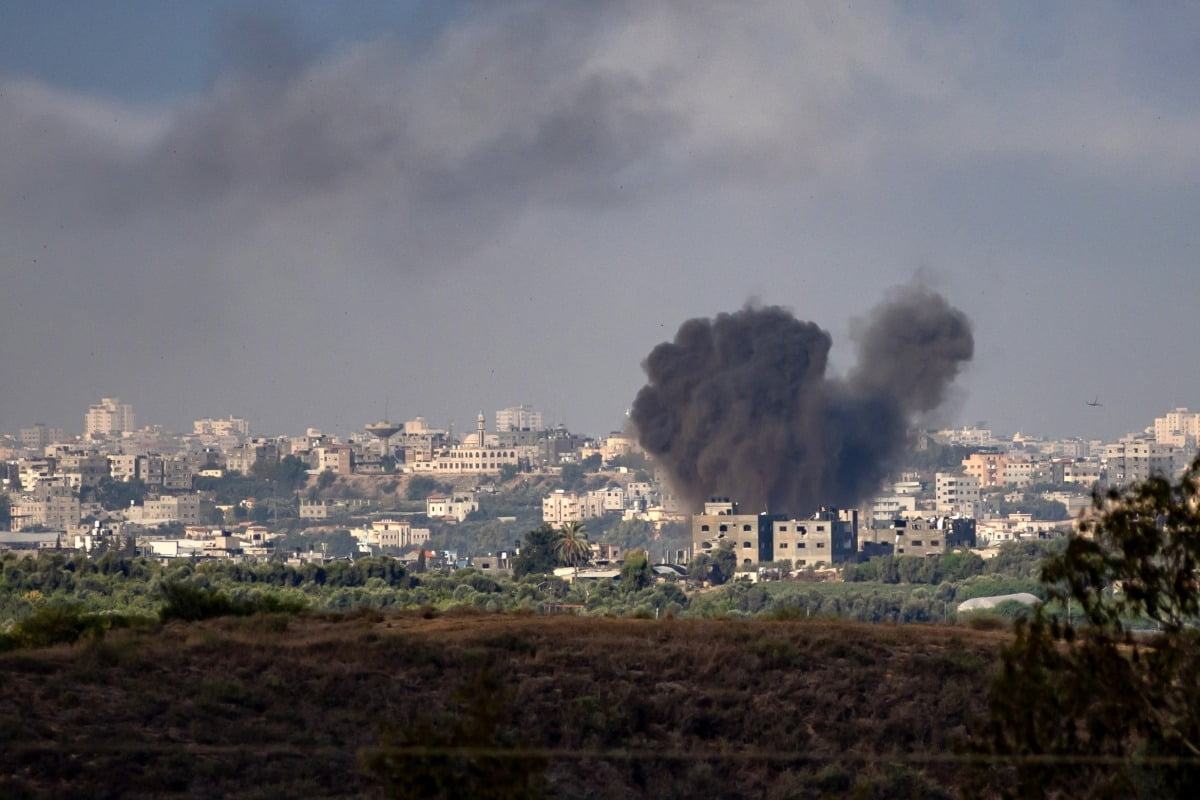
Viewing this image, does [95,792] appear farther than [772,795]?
No

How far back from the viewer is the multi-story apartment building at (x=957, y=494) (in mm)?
183125

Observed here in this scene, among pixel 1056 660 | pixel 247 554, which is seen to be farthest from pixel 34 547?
pixel 1056 660

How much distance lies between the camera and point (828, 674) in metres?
23.0

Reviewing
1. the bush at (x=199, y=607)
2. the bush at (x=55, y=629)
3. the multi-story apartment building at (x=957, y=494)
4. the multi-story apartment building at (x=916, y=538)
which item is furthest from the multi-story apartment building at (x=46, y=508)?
the bush at (x=55, y=629)

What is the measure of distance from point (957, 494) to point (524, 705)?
6665 inches

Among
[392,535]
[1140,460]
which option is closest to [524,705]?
[392,535]

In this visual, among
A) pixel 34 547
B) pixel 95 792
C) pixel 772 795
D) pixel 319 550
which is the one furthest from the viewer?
pixel 319 550

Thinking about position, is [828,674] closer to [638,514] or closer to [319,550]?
[319,550]

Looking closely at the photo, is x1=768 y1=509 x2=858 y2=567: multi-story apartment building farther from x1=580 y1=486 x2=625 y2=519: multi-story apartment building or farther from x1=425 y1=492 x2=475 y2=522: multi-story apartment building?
x1=425 y1=492 x2=475 y2=522: multi-story apartment building

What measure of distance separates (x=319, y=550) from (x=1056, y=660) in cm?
14966

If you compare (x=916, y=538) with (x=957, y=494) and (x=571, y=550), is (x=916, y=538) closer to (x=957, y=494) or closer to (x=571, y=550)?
(x=571, y=550)

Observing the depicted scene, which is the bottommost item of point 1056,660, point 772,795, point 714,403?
point 772,795

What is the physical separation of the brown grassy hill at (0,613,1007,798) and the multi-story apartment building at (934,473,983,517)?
159358mm

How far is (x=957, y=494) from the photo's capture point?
18650cm
